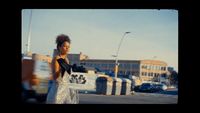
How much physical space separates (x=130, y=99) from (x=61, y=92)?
2.78 feet

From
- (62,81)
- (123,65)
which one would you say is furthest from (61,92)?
(123,65)

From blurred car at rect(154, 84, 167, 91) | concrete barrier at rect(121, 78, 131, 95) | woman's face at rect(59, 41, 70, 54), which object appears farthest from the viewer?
blurred car at rect(154, 84, 167, 91)

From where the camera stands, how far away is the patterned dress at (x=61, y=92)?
658 centimetres

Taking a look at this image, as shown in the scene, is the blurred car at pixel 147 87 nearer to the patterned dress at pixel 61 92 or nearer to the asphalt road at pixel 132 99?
the asphalt road at pixel 132 99

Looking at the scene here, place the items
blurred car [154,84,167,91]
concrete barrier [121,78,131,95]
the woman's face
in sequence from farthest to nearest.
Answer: blurred car [154,84,167,91] < concrete barrier [121,78,131,95] < the woman's face

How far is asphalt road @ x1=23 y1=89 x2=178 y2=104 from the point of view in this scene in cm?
662

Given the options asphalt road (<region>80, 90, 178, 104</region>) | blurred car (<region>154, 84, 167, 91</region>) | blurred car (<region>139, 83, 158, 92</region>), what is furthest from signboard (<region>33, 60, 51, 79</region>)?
blurred car (<region>154, 84, 167, 91</region>)

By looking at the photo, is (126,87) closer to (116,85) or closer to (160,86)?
(116,85)

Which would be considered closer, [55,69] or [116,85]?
[55,69]

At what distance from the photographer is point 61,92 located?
659 cm

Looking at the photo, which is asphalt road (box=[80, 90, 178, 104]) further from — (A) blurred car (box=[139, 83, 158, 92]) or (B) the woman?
(B) the woman

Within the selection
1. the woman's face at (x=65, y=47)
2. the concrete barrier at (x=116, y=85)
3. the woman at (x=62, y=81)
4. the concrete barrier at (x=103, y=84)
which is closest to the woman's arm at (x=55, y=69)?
the woman at (x=62, y=81)

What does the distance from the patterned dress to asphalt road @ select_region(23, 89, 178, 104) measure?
14 centimetres
